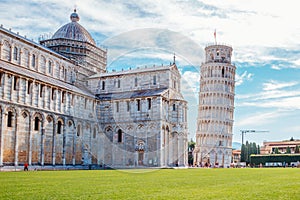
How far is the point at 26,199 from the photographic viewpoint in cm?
1262

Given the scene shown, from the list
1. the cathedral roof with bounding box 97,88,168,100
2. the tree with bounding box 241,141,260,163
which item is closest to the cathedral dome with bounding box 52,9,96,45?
the cathedral roof with bounding box 97,88,168,100

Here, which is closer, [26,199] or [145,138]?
A: [26,199]

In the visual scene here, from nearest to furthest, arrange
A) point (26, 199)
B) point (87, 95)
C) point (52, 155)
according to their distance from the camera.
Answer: point (26, 199) → point (52, 155) → point (87, 95)

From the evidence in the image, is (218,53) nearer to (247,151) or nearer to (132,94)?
(247,151)

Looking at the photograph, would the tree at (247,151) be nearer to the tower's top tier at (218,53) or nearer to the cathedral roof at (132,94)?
the tower's top tier at (218,53)

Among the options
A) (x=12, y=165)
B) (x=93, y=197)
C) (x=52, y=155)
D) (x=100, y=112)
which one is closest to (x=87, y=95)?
(x=100, y=112)

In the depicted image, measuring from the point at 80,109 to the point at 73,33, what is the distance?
19.9m

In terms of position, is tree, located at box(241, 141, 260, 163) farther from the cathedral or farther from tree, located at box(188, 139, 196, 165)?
the cathedral

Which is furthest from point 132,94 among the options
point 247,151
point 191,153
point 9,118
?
point 191,153

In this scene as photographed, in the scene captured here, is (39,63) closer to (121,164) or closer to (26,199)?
(121,164)

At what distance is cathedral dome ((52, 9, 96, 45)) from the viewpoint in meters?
75.0

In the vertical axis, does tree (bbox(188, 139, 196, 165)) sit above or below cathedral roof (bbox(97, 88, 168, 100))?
below

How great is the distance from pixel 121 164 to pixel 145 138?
614 centimetres

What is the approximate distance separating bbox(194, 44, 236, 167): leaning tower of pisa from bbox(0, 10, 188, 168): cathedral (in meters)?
35.9
